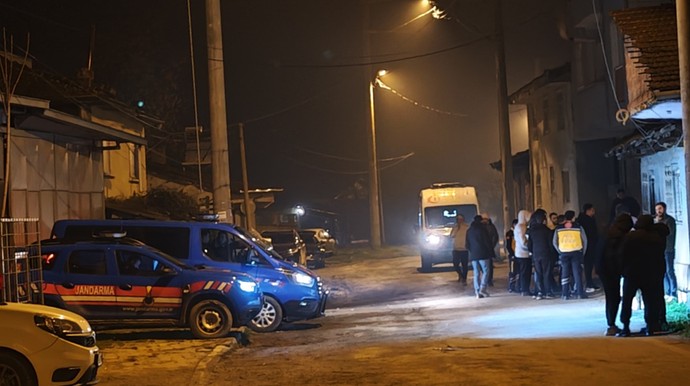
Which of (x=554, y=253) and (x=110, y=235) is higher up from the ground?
(x=110, y=235)

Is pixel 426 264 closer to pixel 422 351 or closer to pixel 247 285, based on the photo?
pixel 247 285

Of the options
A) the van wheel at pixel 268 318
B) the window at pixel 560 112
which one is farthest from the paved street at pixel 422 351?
the window at pixel 560 112

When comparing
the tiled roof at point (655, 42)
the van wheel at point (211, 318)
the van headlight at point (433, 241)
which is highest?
the tiled roof at point (655, 42)

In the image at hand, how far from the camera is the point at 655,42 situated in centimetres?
1402

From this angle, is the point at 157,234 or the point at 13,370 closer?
the point at 13,370

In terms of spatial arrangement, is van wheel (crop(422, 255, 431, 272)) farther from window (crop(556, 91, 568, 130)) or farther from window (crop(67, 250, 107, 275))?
window (crop(67, 250, 107, 275))

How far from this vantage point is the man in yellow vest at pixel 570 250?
17969 millimetres

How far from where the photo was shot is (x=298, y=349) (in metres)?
13.4

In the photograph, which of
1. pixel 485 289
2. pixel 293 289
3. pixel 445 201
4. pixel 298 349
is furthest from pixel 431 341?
pixel 445 201

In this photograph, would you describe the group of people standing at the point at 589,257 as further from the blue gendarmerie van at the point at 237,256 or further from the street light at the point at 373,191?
the street light at the point at 373,191

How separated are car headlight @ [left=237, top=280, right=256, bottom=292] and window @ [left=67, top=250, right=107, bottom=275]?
7.25 feet

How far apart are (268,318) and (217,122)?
4311mm

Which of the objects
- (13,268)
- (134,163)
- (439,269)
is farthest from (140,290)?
(134,163)

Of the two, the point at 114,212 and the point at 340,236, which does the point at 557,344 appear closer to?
the point at 114,212
